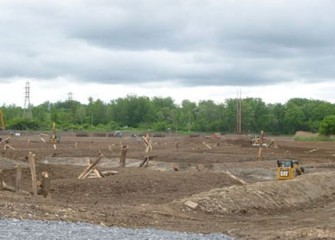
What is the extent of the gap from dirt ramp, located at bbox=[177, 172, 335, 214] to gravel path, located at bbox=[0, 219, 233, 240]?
19.9ft

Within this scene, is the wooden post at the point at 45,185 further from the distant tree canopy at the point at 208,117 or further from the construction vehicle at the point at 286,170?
A: the distant tree canopy at the point at 208,117

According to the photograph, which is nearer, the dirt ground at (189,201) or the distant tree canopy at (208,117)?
the dirt ground at (189,201)

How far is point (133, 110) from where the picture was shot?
197875 millimetres

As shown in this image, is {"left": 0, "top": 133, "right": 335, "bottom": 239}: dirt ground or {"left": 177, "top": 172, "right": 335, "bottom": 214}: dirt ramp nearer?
{"left": 0, "top": 133, "right": 335, "bottom": 239}: dirt ground

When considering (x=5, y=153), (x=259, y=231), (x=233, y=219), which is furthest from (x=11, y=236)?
(x=5, y=153)

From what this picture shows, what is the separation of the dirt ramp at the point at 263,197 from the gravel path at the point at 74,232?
6.05 metres

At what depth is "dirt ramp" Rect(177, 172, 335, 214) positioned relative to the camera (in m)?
23.1

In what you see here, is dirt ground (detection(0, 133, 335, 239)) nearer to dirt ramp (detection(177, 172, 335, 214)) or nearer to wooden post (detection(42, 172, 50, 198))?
dirt ramp (detection(177, 172, 335, 214))

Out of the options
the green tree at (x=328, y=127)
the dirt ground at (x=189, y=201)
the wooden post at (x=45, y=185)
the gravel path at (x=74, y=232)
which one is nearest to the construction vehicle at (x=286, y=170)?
the dirt ground at (x=189, y=201)

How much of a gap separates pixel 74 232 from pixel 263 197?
12044mm

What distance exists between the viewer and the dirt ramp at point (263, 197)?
23.1m

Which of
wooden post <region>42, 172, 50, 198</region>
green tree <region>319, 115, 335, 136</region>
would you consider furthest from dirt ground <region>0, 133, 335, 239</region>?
green tree <region>319, 115, 335, 136</region>

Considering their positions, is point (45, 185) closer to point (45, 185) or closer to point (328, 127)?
point (45, 185)

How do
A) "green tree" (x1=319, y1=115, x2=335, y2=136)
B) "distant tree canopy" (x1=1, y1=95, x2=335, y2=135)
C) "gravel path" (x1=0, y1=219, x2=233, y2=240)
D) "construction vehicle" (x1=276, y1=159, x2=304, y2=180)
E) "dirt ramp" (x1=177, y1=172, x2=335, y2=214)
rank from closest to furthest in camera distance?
"gravel path" (x1=0, y1=219, x2=233, y2=240) < "dirt ramp" (x1=177, y1=172, x2=335, y2=214) < "construction vehicle" (x1=276, y1=159, x2=304, y2=180) < "green tree" (x1=319, y1=115, x2=335, y2=136) < "distant tree canopy" (x1=1, y1=95, x2=335, y2=135)
